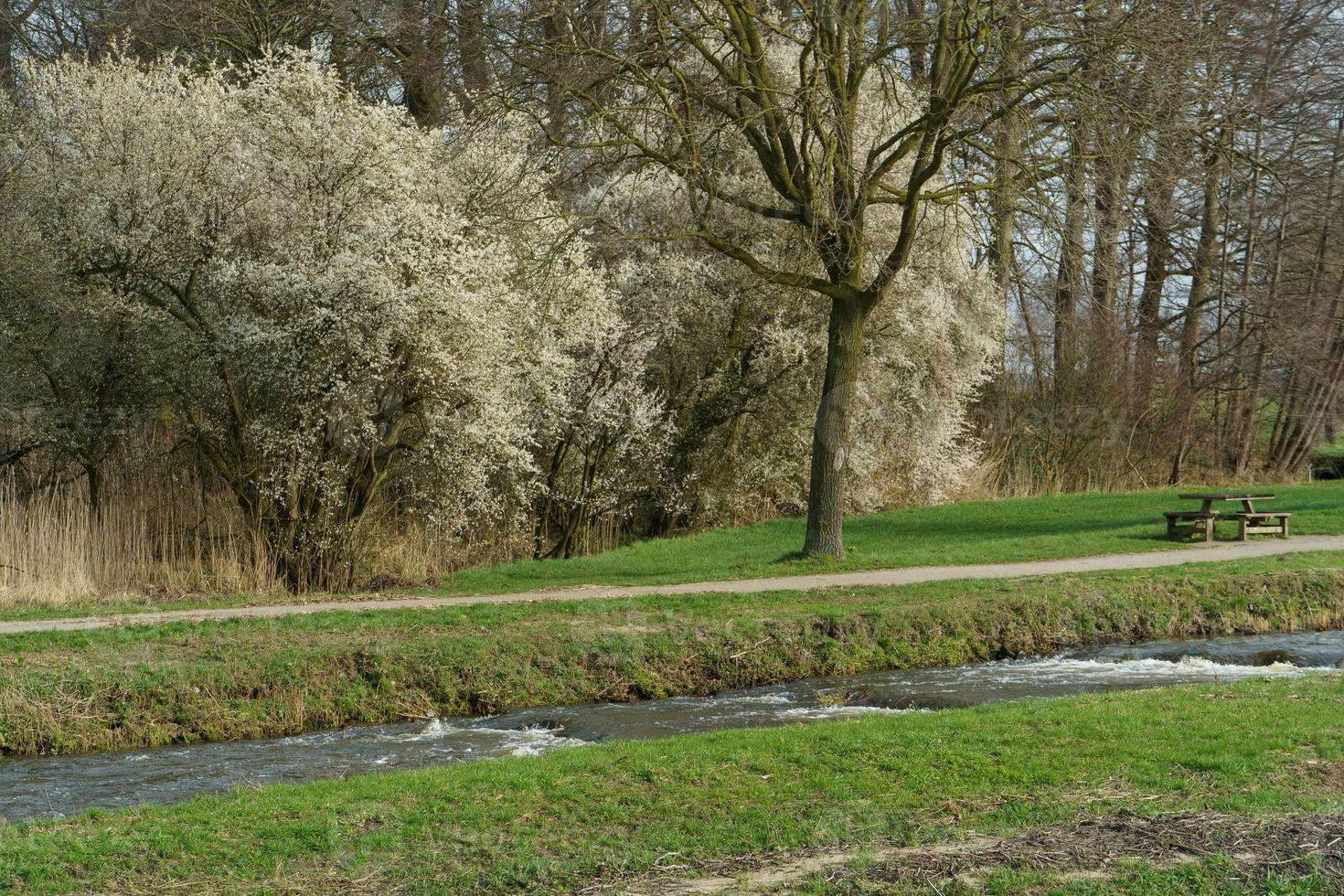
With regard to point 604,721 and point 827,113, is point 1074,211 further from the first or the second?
point 604,721

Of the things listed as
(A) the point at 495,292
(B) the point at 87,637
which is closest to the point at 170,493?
(A) the point at 495,292

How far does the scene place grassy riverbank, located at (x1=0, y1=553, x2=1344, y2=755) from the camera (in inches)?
456

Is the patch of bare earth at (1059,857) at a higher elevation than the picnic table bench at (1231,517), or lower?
lower

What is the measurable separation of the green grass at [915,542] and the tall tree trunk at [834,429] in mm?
535

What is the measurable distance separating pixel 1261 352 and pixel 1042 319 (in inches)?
238

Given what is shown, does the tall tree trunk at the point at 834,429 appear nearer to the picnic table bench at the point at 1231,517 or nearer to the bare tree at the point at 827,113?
the bare tree at the point at 827,113

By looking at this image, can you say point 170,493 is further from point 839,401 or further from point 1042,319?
point 1042,319

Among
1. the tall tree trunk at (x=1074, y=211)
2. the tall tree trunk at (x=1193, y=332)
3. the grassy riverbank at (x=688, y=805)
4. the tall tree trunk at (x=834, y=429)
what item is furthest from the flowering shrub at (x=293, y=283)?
the tall tree trunk at (x=1193, y=332)

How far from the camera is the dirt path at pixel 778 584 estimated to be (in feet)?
46.5

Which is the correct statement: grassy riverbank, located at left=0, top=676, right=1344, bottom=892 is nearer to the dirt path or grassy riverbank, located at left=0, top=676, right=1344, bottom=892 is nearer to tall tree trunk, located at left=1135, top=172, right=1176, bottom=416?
the dirt path

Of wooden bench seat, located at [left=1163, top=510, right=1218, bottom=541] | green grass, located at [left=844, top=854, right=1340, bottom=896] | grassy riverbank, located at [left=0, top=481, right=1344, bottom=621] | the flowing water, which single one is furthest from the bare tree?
green grass, located at [left=844, top=854, right=1340, bottom=896]

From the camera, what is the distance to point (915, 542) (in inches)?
842

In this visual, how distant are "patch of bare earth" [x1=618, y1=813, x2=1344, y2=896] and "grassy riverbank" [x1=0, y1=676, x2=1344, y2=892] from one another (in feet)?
0.38

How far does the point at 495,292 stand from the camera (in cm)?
1961
